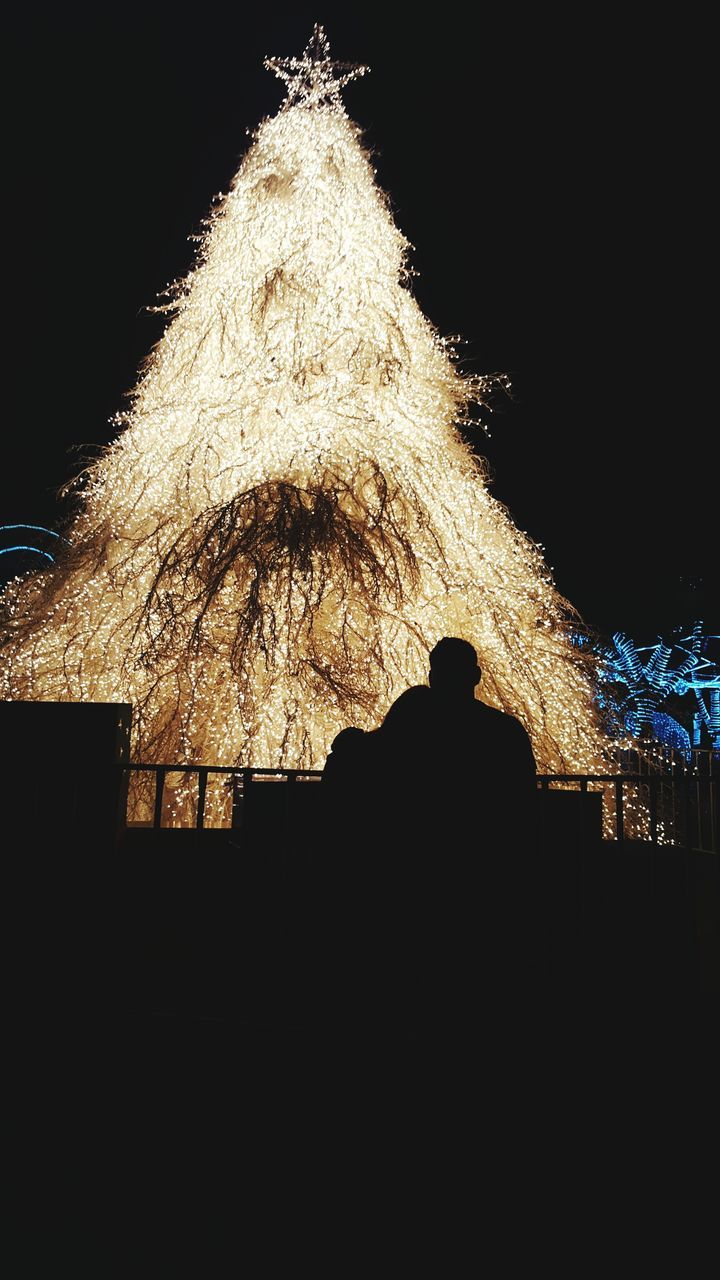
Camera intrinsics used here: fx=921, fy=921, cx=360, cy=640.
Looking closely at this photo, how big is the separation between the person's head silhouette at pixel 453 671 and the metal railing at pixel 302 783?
0.88 m

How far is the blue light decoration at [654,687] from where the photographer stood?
7.69m

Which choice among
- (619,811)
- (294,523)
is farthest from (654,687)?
(619,811)

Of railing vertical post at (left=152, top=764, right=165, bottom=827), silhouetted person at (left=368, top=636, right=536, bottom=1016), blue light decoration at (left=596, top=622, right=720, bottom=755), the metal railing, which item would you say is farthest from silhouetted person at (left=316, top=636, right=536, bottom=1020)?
blue light decoration at (left=596, top=622, right=720, bottom=755)

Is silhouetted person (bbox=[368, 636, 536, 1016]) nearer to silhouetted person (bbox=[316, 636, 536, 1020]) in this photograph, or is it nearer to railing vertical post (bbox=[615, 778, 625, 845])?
silhouetted person (bbox=[316, 636, 536, 1020])

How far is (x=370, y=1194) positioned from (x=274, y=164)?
770cm

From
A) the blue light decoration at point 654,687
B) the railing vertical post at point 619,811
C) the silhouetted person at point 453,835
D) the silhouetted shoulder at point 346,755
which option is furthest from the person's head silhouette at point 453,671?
the blue light decoration at point 654,687

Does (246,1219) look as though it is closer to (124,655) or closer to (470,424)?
(124,655)

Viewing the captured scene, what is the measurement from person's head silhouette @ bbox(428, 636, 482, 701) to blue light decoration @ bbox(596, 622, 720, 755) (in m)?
3.13

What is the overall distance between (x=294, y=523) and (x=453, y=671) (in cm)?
329

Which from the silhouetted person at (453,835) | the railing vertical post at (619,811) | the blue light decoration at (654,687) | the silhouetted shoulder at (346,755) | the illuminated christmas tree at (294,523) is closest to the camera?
the silhouetted person at (453,835)

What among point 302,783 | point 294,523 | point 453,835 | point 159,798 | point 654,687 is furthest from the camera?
point 654,687

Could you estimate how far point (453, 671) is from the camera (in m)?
3.59

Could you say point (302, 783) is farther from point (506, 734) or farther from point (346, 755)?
point (506, 734)

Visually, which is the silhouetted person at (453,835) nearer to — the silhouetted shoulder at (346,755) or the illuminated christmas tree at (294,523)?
the silhouetted shoulder at (346,755)
